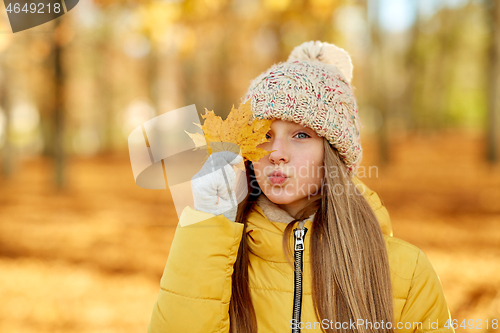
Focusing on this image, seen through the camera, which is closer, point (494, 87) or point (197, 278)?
point (197, 278)

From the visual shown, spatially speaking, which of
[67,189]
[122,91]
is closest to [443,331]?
[67,189]

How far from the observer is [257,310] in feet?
5.67

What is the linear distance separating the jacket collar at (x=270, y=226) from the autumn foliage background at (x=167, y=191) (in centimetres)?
76

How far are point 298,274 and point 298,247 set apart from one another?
0.13m

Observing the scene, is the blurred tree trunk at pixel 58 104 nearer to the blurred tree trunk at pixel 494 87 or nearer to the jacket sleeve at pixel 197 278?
the jacket sleeve at pixel 197 278

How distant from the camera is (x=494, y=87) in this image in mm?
10758

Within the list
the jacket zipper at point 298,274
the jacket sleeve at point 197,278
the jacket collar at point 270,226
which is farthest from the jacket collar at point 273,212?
the jacket sleeve at point 197,278

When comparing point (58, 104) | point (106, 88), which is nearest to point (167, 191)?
point (58, 104)

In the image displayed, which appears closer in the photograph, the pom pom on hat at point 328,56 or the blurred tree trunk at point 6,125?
the pom pom on hat at point 328,56

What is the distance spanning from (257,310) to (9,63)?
15204 millimetres

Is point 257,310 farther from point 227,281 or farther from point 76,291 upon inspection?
point 76,291

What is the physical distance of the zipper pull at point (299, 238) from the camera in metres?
1.75

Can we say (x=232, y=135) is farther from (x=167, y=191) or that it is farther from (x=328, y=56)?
(x=167, y=191)

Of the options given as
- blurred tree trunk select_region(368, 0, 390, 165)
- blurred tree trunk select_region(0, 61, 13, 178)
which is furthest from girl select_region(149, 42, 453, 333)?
blurred tree trunk select_region(0, 61, 13, 178)
